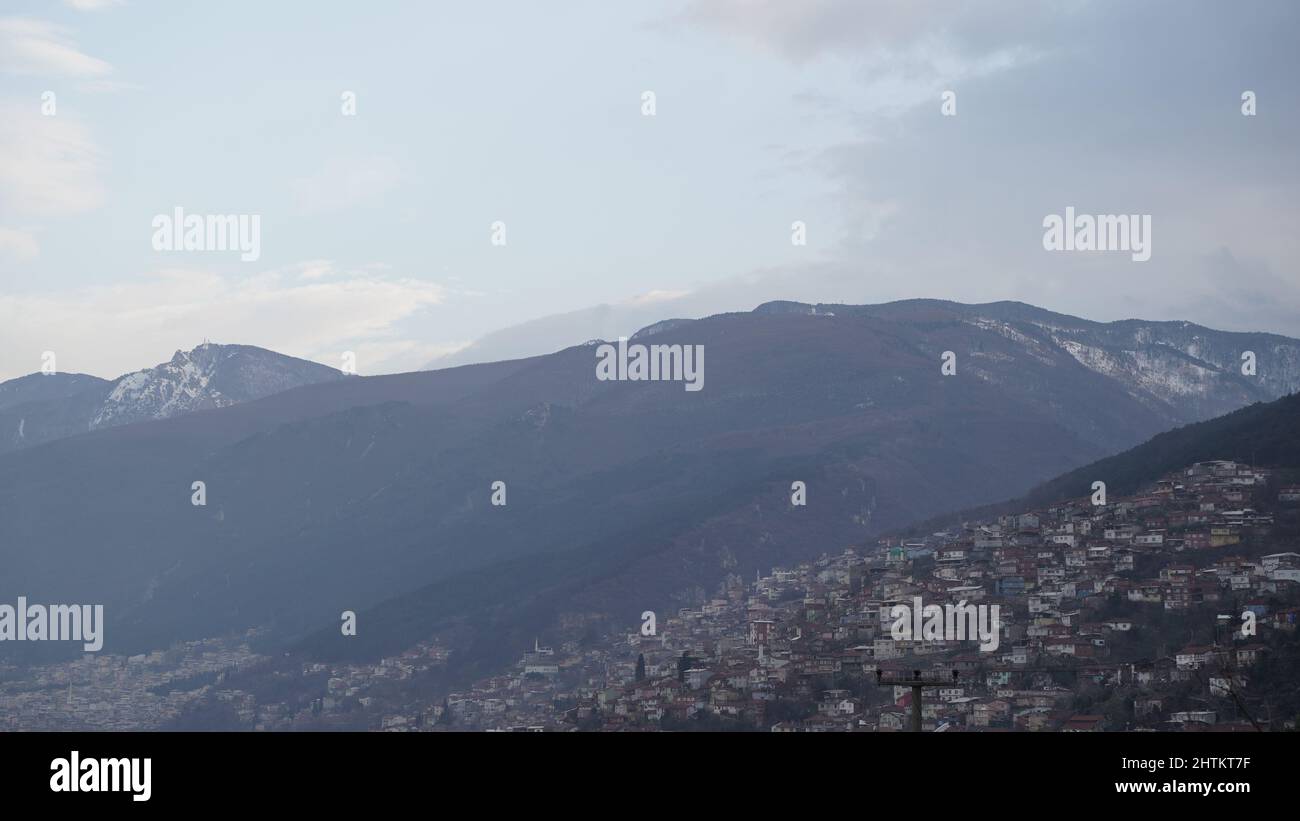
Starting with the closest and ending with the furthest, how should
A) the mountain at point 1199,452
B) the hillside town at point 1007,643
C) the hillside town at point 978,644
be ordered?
the hillside town at point 1007,643 < the hillside town at point 978,644 < the mountain at point 1199,452

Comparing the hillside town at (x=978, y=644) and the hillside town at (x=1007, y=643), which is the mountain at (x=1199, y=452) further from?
the hillside town at (x=978, y=644)

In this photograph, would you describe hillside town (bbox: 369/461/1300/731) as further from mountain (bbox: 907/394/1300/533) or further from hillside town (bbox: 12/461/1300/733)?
mountain (bbox: 907/394/1300/533)

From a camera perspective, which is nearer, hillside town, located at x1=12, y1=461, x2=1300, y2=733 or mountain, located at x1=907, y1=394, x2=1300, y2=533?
hillside town, located at x1=12, y1=461, x2=1300, y2=733

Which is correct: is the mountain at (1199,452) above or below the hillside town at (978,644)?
above

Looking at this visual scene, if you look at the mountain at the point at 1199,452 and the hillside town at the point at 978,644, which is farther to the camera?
the mountain at the point at 1199,452

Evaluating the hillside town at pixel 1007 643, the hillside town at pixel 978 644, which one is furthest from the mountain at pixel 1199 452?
the hillside town at pixel 978 644

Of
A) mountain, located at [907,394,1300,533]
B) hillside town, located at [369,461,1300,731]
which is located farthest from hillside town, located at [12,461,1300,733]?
mountain, located at [907,394,1300,533]

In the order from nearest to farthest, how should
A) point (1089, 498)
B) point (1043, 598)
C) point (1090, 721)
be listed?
point (1090, 721) < point (1043, 598) < point (1089, 498)
